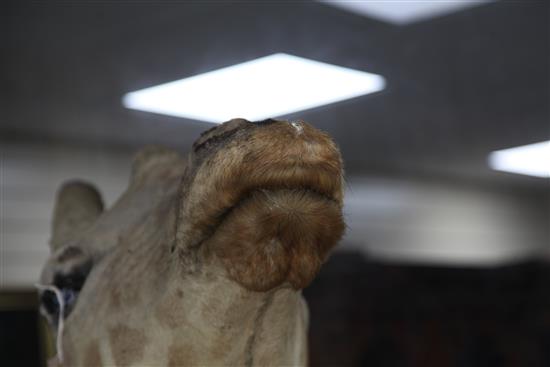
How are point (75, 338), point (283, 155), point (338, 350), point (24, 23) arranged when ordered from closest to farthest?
point (283, 155), point (75, 338), point (24, 23), point (338, 350)

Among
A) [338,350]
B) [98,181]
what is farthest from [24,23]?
[338,350]

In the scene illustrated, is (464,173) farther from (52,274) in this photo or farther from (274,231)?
(274,231)

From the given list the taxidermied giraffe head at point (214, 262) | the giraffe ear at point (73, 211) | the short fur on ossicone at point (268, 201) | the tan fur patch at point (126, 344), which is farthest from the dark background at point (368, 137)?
the short fur on ossicone at point (268, 201)

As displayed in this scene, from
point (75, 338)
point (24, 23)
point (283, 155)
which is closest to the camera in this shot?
point (283, 155)

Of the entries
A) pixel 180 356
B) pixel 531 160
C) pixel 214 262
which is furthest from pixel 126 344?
pixel 531 160

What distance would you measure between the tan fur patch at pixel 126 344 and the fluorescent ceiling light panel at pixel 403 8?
0.91 m

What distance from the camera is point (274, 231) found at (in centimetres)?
86

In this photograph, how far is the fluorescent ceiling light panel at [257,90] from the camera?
167 centimetres

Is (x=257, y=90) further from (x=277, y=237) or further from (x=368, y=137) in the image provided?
(x=277, y=237)

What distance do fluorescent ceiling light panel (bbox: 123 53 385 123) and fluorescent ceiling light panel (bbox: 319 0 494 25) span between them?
12cm

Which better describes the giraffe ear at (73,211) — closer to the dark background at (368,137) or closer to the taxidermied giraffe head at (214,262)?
the taxidermied giraffe head at (214,262)

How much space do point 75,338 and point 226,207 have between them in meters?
0.40

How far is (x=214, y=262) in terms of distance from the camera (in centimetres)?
90

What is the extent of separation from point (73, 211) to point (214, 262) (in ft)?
1.98
